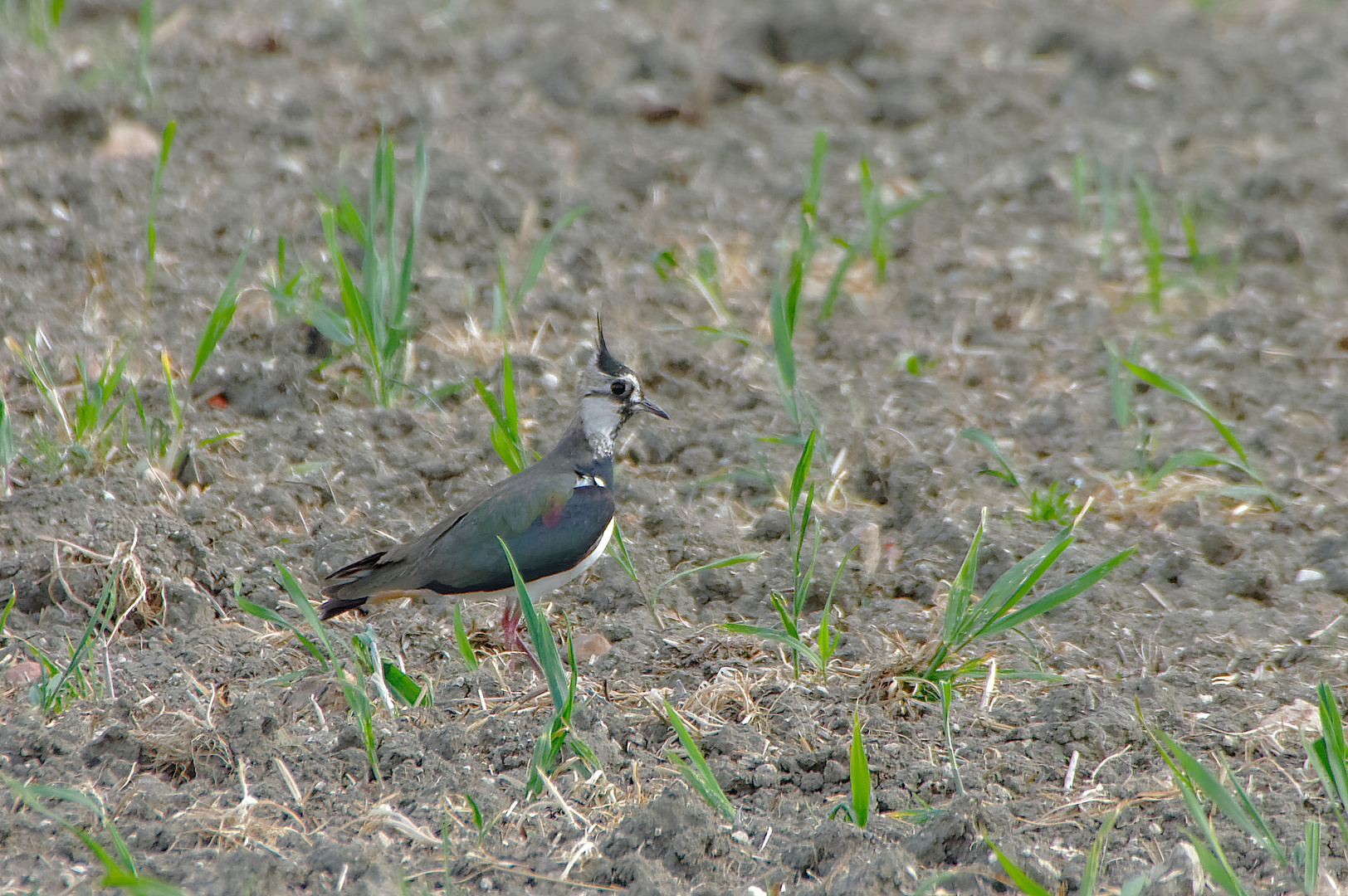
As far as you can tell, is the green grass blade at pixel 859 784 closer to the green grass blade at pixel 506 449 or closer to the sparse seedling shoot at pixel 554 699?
the sparse seedling shoot at pixel 554 699

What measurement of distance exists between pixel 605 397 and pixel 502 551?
2.05ft

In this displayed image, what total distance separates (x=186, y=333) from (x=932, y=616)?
2.69m

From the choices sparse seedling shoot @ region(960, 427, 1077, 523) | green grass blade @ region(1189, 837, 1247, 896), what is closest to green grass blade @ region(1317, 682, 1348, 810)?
green grass blade @ region(1189, 837, 1247, 896)

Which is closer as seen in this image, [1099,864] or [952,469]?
[1099,864]

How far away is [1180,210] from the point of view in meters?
5.60

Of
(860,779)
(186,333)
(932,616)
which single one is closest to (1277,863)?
(860,779)

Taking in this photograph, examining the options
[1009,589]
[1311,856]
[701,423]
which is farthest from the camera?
[701,423]

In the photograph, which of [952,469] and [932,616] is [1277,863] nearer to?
[932,616]

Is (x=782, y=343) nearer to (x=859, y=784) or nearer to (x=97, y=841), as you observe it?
(x=859, y=784)

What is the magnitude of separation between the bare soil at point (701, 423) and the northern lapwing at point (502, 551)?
0.20m

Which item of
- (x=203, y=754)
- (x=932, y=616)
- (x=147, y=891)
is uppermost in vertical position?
(x=147, y=891)

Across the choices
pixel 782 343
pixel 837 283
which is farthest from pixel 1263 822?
pixel 837 283

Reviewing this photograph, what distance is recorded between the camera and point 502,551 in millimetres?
3471

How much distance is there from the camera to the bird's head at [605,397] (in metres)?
3.85
